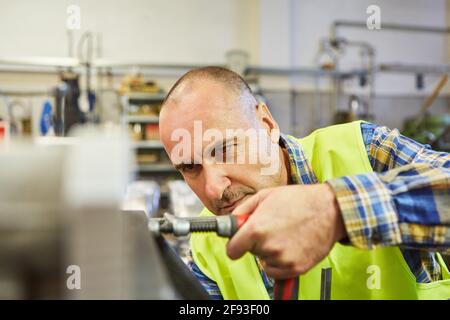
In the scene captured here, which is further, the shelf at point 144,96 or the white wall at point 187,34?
the shelf at point 144,96

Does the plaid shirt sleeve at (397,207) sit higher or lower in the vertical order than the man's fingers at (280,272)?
higher

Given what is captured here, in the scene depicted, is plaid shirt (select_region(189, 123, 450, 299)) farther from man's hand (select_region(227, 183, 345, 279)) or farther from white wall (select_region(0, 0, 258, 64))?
white wall (select_region(0, 0, 258, 64))

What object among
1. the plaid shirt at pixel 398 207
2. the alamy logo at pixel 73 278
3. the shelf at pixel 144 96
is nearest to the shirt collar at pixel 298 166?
the plaid shirt at pixel 398 207

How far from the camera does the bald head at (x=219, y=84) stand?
0.33m

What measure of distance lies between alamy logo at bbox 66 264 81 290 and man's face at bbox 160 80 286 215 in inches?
6.0

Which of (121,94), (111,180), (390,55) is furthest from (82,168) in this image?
(390,55)

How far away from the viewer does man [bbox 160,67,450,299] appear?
0.74 feet

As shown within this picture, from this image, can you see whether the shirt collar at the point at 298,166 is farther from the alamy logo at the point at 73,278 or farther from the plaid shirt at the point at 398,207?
the alamy logo at the point at 73,278

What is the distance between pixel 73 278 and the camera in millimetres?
169

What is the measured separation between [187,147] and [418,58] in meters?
1.40

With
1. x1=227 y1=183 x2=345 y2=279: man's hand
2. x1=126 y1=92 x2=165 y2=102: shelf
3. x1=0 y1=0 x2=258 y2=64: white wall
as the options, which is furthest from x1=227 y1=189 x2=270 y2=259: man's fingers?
x1=126 y1=92 x2=165 y2=102: shelf

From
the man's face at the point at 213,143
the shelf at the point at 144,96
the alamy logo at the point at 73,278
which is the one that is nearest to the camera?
the alamy logo at the point at 73,278

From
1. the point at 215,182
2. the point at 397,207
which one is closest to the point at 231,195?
the point at 215,182

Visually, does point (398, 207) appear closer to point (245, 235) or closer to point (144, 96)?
point (245, 235)
